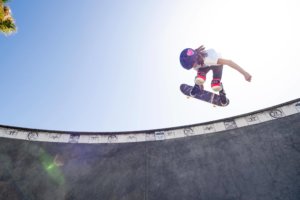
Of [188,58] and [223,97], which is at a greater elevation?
[188,58]

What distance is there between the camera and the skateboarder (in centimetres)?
598

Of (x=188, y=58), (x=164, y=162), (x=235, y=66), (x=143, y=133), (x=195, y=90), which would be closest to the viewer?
(x=235, y=66)

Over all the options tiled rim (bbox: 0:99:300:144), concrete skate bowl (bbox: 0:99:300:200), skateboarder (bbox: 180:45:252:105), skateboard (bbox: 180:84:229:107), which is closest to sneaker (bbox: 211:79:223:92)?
skateboarder (bbox: 180:45:252:105)

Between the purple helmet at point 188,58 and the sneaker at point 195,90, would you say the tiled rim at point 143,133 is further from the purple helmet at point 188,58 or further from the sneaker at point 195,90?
the purple helmet at point 188,58

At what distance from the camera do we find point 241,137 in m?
9.52

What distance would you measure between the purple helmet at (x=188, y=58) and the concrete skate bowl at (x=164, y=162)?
178 inches

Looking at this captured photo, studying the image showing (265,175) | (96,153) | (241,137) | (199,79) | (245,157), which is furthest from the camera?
(96,153)

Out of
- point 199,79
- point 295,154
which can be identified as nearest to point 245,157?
point 295,154

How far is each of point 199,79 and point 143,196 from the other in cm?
481

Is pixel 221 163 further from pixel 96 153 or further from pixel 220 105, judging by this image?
pixel 96 153

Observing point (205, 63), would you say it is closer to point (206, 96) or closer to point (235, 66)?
point (235, 66)

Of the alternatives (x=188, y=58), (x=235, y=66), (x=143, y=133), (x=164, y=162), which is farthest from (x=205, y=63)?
(x=143, y=133)

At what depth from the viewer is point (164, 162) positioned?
962 cm

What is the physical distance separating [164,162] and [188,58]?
493cm
